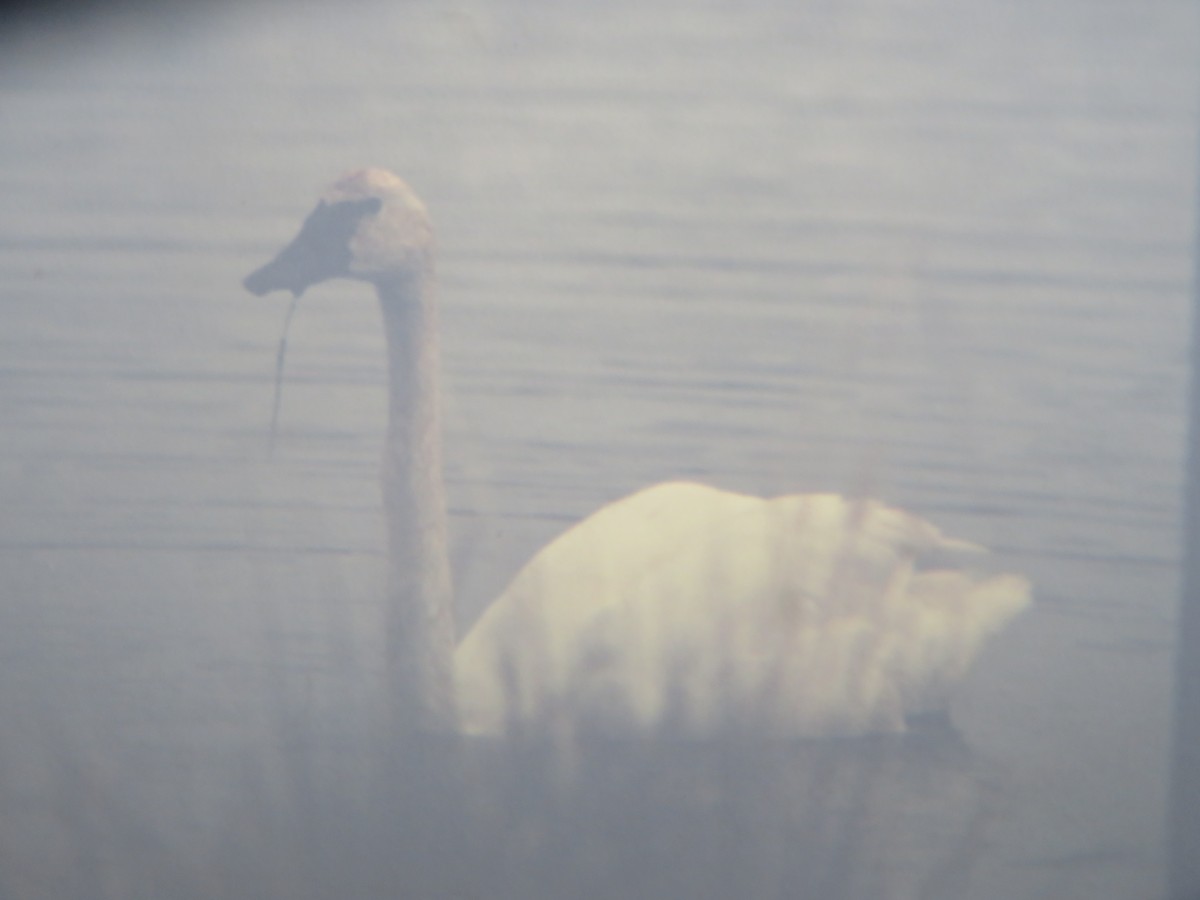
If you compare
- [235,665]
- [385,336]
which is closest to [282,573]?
[235,665]

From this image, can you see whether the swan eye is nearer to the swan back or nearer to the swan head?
the swan head

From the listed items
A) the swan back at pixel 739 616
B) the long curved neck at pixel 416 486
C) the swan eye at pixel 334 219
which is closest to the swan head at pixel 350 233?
the swan eye at pixel 334 219

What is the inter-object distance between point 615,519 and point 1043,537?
2.42 ft

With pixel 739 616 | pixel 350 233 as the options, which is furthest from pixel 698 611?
pixel 350 233

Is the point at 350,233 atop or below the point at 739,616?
atop

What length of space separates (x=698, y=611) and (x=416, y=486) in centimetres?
60

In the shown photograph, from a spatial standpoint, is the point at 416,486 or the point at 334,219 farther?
the point at 416,486

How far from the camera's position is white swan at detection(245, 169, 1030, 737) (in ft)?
8.03

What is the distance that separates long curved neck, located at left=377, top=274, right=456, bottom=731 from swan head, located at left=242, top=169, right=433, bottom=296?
115 mm

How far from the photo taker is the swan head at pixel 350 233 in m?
2.48

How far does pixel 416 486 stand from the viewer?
270cm

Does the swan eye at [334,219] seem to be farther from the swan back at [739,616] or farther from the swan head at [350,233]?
the swan back at [739,616]

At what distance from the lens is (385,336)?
2.74m

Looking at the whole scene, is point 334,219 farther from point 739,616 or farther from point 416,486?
point 739,616
